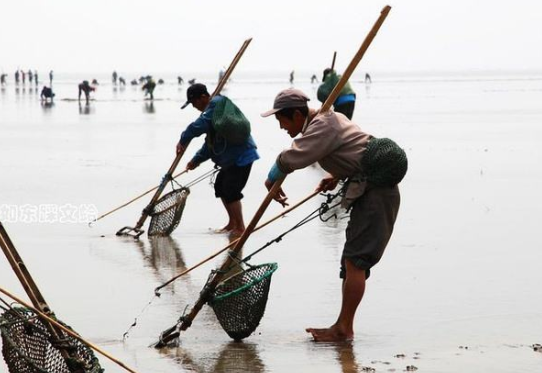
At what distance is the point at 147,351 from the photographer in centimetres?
631

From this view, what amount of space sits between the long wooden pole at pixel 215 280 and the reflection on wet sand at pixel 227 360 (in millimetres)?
98

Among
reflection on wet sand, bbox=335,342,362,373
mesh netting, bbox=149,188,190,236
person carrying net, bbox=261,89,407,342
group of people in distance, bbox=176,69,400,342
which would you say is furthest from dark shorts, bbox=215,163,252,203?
reflection on wet sand, bbox=335,342,362,373

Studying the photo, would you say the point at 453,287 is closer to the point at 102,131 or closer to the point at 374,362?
the point at 374,362

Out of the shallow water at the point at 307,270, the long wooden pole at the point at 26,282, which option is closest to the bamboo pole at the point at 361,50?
the shallow water at the point at 307,270

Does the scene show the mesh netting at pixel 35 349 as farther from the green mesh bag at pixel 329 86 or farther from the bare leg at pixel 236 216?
the green mesh bag at pixel 329 86

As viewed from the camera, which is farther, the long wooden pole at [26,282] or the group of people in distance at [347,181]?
the group of people in distance at [347,181]

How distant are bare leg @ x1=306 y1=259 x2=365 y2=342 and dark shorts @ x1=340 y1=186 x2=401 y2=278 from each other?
63 mm

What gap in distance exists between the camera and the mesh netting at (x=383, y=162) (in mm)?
6258

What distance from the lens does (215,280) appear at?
21.5 ft

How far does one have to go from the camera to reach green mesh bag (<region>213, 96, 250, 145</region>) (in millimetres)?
9867

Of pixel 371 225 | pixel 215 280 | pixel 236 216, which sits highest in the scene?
pixel 371 225

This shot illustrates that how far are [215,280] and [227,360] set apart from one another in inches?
23.1

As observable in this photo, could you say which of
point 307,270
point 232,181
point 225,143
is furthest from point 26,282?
point 232,181

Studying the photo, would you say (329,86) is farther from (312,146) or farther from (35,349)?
(35,349)
